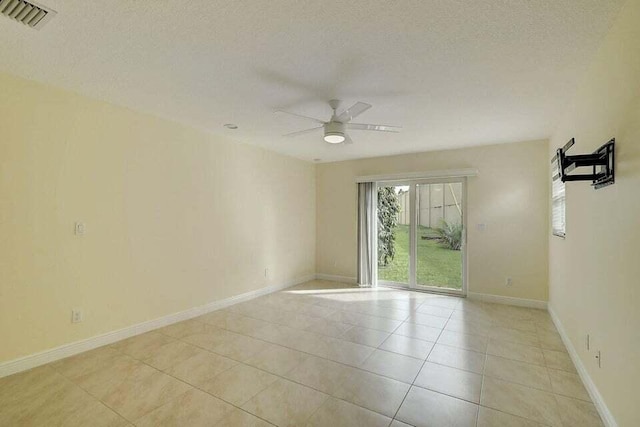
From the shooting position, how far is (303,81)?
2574mm

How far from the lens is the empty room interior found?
1.83 m

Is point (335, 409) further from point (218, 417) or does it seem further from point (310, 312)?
point (310, 312)

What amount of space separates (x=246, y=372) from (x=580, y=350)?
286cm

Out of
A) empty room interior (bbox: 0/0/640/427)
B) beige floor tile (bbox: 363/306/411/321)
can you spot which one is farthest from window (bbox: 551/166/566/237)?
beige floor tile (bbox: 363/306/411/321)

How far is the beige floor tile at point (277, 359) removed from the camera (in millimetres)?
2664

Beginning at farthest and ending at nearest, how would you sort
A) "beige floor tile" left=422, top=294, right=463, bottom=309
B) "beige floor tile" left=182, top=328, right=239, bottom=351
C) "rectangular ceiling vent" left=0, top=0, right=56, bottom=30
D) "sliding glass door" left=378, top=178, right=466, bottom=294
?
"sliding glass door" left=378, top=178, right=466, bottom=294 → "beige floor tile" left=422, top=294, right=463, bottom=309 → "beige floor tile" left=182, top=328, right=239, bottom=351 → "rectangular ceiling vent" left=0, top=0, right=56, bottom=30

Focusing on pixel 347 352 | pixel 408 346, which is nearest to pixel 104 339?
pixel 347 352

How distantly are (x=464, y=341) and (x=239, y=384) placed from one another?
2339 millimetres

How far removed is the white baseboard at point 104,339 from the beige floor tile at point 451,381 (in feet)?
9.52

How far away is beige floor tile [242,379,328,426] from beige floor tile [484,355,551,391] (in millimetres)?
1518

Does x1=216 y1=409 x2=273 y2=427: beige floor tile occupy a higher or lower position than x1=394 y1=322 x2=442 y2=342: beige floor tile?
higher

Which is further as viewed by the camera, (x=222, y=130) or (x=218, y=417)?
(x=222, y=130)

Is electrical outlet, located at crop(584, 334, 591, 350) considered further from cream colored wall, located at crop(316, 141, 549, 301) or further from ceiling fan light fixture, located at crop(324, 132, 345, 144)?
ceiling fan light fixture, located at crop(324, 132, 345, 144)

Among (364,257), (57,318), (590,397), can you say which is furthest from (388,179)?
(57,318)
